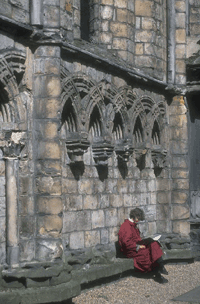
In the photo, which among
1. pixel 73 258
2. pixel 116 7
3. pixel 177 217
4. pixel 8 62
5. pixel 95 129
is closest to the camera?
pixel 8 62

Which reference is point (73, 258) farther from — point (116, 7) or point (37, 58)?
point (116, 7)

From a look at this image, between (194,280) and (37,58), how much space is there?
4849 mm

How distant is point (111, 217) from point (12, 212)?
3.08 metres

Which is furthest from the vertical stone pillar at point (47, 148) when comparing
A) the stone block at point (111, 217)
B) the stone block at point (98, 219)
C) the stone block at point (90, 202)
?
the stone block at point (111, 217)

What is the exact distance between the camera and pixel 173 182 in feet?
44.9

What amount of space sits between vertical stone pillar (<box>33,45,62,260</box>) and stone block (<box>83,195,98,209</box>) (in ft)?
5.00

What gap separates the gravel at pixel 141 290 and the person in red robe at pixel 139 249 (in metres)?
0.20

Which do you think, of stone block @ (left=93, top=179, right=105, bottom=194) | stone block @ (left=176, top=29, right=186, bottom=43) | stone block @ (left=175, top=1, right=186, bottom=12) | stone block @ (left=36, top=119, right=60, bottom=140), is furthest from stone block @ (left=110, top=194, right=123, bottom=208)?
stone block @ (left=175, top=1, right=186, bottom=12)

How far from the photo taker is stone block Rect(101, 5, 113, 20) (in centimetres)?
1212

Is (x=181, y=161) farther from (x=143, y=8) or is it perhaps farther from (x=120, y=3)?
(x=120, y=3)

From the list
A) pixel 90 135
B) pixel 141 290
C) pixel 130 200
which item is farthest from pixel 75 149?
pixel 130 200

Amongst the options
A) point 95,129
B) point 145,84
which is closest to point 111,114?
point 95,129

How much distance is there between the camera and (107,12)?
12156 millimetres

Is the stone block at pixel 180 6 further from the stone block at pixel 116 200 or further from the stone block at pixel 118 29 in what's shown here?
the stone block at pixel 116 200
